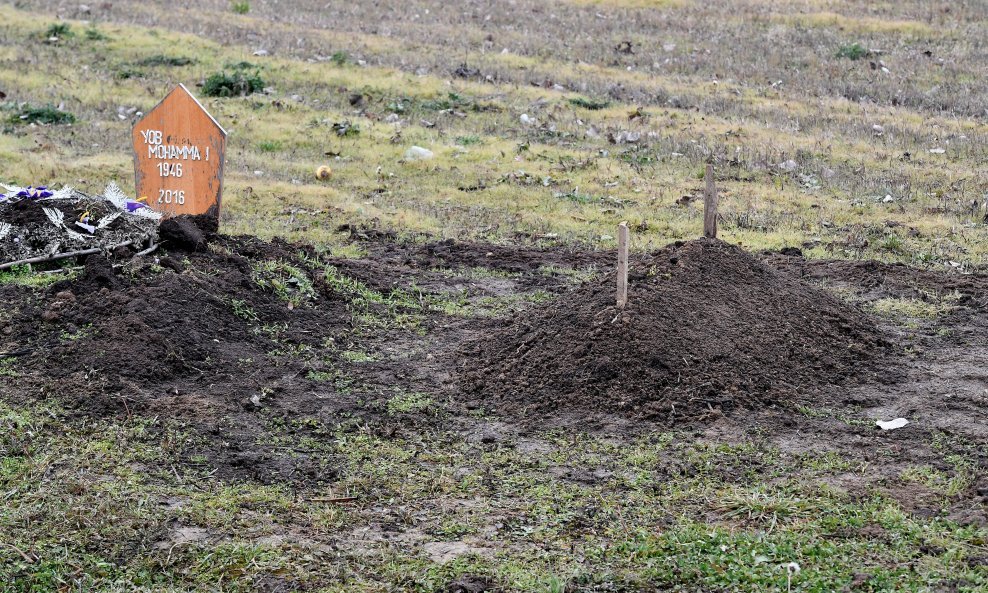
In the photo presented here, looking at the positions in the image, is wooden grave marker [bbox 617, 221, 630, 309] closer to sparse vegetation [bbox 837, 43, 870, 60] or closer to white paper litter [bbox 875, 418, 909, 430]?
white paper litter [bbox 875, 418, 909, 430]

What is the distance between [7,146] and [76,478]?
9.82 meters

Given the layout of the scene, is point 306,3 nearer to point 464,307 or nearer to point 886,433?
point 464,307

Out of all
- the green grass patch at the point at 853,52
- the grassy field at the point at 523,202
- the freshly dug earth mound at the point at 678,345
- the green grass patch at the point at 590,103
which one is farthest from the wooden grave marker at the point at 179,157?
the green grass patch at the point at 853,52

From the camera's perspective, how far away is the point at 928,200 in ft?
39.1

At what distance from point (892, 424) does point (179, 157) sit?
20.7 ft

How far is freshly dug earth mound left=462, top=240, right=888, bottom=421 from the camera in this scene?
20.3 feet

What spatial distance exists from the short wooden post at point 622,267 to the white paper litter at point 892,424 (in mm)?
1749

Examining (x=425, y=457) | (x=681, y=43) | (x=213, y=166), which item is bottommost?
(x=425, y=457)

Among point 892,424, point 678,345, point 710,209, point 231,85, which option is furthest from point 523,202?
point 231,85

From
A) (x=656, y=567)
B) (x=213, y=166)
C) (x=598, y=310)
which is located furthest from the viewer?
(x=213, y=166)

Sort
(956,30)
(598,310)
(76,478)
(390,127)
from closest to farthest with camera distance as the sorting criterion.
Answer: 1. (76,478)
2. (598,310)
3. (390,127)
4. (956,30)

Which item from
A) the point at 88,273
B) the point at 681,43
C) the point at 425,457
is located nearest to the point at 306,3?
the point at 681,43

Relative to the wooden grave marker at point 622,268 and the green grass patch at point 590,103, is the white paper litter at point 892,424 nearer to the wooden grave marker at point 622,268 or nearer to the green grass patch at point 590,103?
the wooden grave marker at point 622,268

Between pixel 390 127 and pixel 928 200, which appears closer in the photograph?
pixel 928 200
